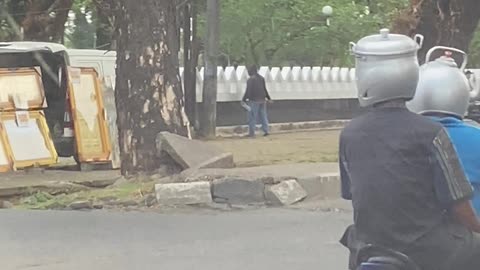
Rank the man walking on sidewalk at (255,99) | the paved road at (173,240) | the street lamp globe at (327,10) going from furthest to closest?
the street lamp globe at (327,10) < the man walking on sidewalk at (255,99) < the paved road at (173,240)

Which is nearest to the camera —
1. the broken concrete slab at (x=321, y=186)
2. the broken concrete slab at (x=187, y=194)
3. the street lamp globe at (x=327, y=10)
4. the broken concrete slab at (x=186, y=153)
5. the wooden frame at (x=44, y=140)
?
the broken concrete slab at (x=187, y=194)

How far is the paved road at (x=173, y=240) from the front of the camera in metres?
7.88

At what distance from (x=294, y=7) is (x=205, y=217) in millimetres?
24506

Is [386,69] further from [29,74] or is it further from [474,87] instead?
[29,74]

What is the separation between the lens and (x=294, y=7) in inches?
1339

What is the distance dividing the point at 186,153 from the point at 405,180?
856cm

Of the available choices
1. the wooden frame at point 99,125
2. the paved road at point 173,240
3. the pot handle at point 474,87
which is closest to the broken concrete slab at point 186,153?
the paved road at point 173,240

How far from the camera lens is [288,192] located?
10898 mm

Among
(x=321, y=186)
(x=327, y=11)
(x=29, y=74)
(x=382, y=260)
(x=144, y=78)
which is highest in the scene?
(x=382, y=260)

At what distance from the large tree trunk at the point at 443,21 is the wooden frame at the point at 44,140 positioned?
5590 millimetres

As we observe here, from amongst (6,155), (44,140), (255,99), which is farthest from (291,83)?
(6,155)

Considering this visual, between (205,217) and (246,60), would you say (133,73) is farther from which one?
(246,60)

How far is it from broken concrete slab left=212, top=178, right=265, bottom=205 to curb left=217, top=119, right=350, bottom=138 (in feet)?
42.7

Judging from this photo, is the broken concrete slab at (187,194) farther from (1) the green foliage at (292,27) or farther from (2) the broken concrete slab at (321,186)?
(1) the green foliage at (292,27)
